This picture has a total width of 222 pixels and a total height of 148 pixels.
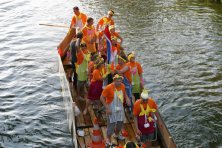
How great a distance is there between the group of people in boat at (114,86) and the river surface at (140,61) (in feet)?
7.82

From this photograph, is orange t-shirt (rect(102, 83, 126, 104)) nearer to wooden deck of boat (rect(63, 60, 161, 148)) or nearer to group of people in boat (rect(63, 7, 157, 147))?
group of people in boat (rect(63, 7, 157, 147))

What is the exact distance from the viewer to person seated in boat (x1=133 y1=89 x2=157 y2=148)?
9672 mm

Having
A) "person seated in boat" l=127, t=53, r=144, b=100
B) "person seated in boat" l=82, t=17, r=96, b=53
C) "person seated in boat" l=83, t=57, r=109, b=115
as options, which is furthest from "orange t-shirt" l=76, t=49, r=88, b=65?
"person seated in boat" l=82, t=17, r=96, b=53

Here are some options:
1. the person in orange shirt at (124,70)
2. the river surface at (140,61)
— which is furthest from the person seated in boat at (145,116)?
the river surface at (140,61)

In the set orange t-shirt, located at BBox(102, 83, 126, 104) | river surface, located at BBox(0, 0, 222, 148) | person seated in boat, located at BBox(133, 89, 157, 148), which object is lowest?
river surface, located at BBox(0, 0, 222, 148)

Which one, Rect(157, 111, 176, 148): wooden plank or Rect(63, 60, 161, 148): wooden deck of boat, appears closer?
Rect(157, 111, 176, 148): wooden plank

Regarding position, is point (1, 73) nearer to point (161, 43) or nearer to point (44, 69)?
point (44, 69)

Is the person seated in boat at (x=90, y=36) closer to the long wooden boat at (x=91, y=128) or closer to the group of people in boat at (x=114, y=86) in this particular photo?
the group of people in boat at (x=114, y=86)

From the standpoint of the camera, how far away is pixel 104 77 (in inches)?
460

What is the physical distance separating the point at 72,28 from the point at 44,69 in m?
3.26

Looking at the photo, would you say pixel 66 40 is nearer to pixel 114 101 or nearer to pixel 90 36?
pixel 90 36

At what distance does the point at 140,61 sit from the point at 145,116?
975 centimetres

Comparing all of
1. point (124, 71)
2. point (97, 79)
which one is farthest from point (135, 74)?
point (97, 79)

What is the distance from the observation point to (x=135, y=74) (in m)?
11.5
